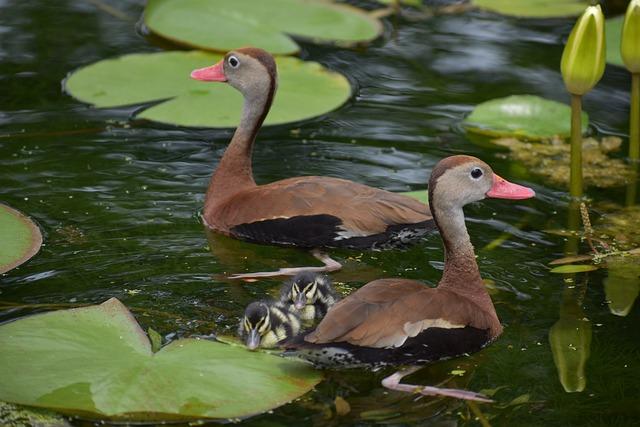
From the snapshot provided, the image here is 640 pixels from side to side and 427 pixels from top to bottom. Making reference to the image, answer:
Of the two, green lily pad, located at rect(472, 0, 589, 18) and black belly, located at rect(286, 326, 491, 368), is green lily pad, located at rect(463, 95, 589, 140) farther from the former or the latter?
black belly, located at rect(286, 326, 491, 368)

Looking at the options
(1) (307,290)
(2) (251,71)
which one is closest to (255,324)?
(1) (307,290)

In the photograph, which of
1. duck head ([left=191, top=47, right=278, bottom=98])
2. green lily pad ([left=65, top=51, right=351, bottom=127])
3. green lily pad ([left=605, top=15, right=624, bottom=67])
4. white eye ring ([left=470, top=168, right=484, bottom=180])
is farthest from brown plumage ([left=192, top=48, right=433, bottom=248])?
green lily pad ([left=605, top=15, right=624, bottom=67])

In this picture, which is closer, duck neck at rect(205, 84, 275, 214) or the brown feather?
the brown feather

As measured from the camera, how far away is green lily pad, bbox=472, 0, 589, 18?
405 inches

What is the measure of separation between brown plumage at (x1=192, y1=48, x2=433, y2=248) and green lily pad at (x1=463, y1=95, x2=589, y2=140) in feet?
5.79

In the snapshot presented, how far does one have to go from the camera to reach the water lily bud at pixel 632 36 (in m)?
7.03

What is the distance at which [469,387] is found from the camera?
16.8 ft

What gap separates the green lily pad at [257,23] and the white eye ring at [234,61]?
1.69m

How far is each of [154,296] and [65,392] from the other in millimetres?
1096

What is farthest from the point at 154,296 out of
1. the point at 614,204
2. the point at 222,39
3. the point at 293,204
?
the point at 222,39

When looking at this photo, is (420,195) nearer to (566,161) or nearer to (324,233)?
(324,233)

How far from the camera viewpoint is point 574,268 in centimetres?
625

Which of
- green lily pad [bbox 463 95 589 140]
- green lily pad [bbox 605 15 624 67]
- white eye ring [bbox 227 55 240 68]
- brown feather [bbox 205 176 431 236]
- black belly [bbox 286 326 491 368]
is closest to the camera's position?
black belly [bbox 286 326 491 368]

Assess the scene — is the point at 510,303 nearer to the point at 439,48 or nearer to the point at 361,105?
the point at 361,105
